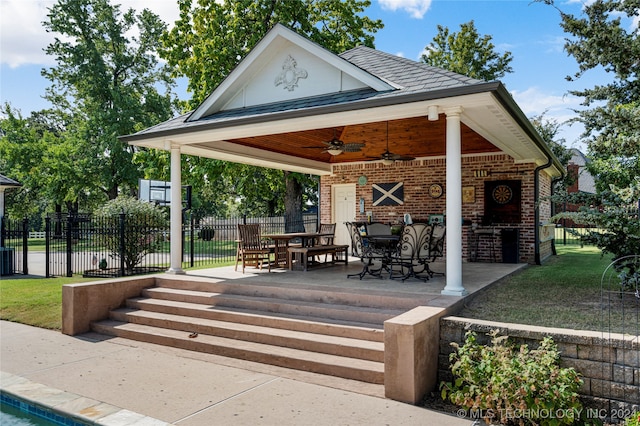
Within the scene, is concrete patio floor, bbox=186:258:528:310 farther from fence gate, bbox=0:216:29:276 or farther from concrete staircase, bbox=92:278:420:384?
fence gate, bbox=0:216:29:276

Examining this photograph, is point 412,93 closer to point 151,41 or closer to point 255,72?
point 255,72

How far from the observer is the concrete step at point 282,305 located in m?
5.68

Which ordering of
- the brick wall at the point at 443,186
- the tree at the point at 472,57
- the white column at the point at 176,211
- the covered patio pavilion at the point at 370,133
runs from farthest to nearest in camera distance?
the tree at the point at 472,57 → the brick wall at the point at 443,186 → the white column at the point at 176,211 → the covered patio pavilion at the point at 370,133

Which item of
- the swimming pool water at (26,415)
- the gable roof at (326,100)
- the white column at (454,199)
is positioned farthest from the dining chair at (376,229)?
the swimming pool water at (26,415)

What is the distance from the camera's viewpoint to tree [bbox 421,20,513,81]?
27531mm

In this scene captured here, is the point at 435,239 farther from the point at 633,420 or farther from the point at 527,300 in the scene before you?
the point at 633,420

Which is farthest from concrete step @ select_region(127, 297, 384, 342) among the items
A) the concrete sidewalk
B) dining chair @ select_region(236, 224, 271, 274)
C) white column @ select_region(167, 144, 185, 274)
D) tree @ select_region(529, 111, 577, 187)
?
tree @ select_region(529, 111, 577, 187)

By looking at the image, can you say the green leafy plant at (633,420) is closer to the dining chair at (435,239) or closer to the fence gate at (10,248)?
the dining chair at (435,239)

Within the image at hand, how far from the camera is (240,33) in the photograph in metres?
17.6

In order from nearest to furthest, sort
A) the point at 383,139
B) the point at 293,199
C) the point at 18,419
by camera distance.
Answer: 1. the point at 18,419
2. the point at 383,139
3. the point at 293,199

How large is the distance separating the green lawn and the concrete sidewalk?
159cm

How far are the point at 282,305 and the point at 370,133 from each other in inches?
223

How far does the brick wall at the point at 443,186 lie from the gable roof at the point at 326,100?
1.37 meters

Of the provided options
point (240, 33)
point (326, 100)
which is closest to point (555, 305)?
point (326, 100)
